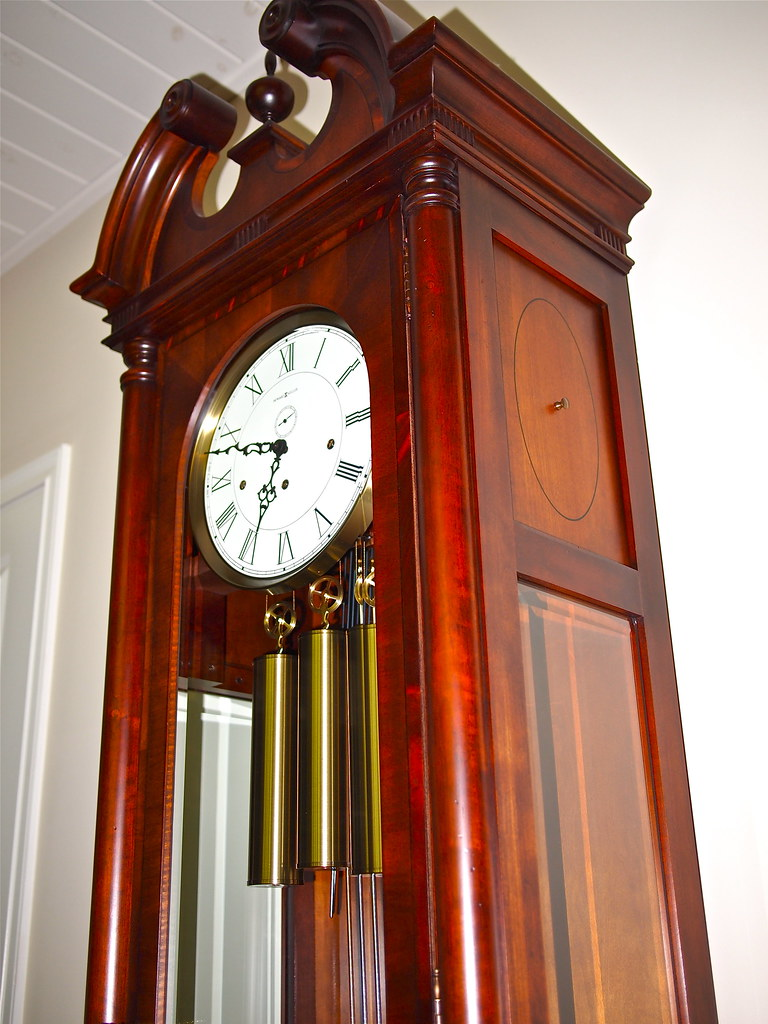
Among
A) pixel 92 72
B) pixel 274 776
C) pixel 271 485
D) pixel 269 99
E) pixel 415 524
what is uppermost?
pixel 92 72

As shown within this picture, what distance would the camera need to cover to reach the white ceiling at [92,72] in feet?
4.90

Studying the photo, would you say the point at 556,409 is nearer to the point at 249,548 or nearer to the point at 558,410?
the point at 558,410

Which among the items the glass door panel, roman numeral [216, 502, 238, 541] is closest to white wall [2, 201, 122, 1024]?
roman numeral [216, 502, 238, 541]

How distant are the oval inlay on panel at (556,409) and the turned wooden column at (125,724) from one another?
1.41 ft

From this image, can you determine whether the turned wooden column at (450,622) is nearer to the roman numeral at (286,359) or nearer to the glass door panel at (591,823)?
the glass door panel at (591,823)

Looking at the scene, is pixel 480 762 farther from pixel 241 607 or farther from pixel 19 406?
pixel 19 406

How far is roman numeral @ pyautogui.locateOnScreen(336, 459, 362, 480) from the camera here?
897 millimetres

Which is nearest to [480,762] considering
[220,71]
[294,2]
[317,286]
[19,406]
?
[317,286]

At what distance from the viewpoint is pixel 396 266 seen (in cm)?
87

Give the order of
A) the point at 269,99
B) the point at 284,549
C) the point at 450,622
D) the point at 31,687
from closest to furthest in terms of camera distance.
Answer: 1. the point at 450,622
2. the point at 284,549
3. the point at 269,99
4. the point at 31,687

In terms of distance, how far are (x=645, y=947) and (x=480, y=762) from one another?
25 centimetres

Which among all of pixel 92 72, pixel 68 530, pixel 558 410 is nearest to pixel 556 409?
pixel 558 410

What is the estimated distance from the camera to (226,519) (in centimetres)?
102

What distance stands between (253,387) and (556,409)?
314 mm
